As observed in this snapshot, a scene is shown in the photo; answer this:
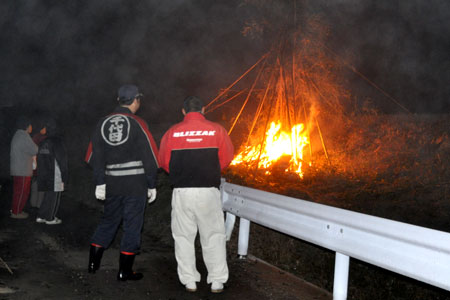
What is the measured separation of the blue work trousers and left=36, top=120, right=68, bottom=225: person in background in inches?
134

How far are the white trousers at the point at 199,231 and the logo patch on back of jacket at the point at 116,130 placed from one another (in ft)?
2.84

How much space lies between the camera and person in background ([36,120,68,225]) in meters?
8.59

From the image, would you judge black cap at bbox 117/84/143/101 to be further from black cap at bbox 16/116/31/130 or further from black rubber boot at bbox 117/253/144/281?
black cap at bbox 16/116/31/130

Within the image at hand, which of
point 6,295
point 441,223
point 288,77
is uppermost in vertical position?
point 288,77

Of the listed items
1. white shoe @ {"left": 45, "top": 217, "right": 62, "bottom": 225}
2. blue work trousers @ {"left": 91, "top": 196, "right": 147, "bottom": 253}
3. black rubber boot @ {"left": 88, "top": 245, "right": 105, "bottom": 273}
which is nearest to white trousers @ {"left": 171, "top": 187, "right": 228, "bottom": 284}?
blue work trousers @ {"left": 91, "top": 196, "right": 147, "bottom": 253}

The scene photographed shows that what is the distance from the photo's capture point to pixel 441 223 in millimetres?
7559

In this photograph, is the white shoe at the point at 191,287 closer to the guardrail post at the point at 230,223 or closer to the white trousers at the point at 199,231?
the white trousers at the point at 199,231

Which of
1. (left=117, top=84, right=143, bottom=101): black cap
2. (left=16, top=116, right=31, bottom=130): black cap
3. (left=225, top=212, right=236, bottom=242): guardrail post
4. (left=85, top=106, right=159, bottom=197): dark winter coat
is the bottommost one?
(left=225, top=212, right=236, bottom=242): guardrail post

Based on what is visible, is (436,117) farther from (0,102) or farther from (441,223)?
(0,102)

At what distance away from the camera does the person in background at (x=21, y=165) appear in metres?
9.11

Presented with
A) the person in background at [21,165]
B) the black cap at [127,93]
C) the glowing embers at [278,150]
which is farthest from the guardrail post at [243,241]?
the person in background at [21,165]

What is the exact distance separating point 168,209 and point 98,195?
392 centimetres

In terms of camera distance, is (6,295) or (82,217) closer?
(6,295)

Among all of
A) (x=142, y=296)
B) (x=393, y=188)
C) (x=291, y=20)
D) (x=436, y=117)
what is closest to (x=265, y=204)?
(x=142, y=296)
